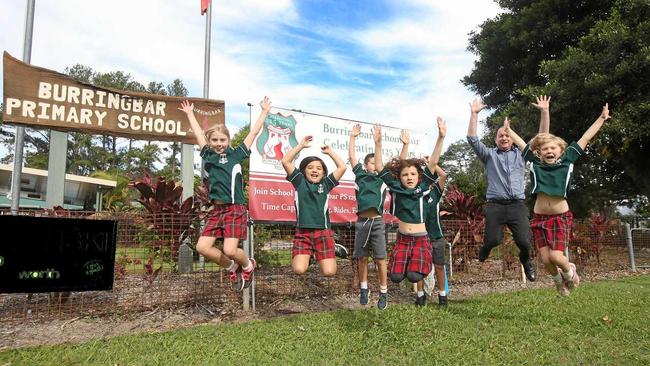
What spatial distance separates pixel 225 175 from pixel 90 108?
2591mm

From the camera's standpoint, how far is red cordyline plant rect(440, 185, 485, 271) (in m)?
8.01

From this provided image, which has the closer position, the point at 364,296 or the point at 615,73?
the point at 364,296

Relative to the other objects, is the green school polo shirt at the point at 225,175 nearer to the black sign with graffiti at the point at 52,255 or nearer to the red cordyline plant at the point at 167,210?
the red cordyline plant at the point at 167,210

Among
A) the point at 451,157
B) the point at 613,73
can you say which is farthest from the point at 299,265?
the point at 451,157

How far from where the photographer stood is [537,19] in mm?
13398

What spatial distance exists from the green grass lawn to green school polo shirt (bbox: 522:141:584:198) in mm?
1473

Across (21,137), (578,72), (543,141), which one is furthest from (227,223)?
(578,72)

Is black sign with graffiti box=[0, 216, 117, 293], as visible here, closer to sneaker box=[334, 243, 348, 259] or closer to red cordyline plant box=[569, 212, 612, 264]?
sneaker box=[334, 243, 348, 259]

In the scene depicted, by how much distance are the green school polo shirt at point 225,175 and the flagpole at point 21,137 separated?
2767mm

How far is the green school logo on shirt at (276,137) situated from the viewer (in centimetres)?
596

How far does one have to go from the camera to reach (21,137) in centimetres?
589

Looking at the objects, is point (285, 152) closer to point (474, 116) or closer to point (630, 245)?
point (474, 116)

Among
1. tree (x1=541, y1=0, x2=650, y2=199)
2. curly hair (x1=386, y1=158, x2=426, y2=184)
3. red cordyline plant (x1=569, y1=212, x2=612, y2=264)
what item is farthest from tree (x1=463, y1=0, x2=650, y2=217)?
curly hair (x1=386, y1=158, x2=426, y2=184)

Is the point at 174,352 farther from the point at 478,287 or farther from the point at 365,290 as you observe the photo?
the point at 478,287
